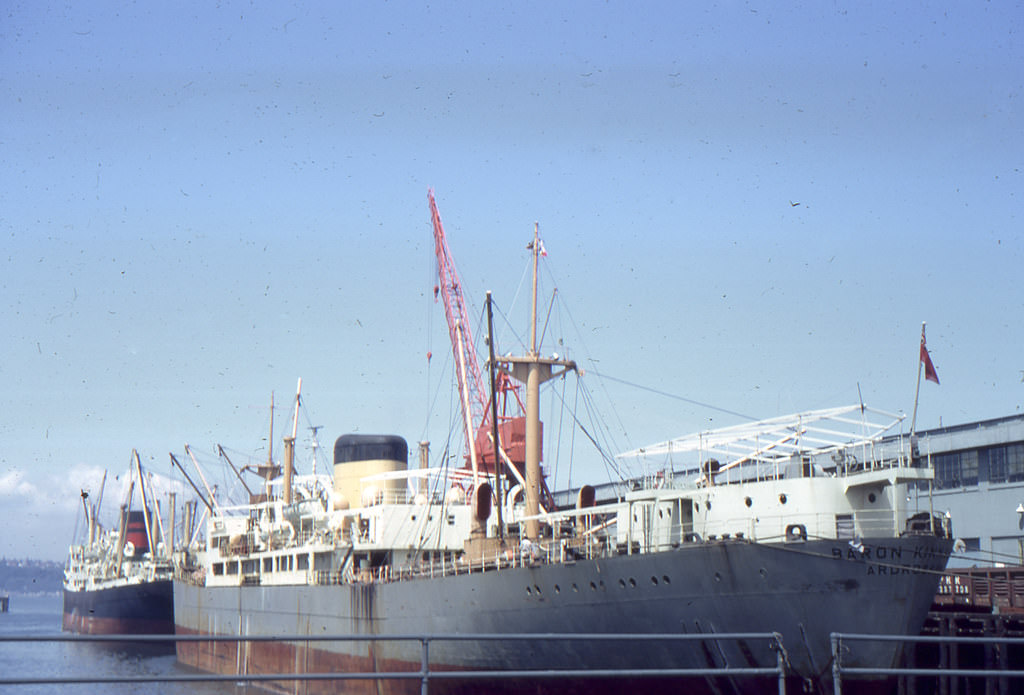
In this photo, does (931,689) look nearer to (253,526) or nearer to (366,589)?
(366,589)

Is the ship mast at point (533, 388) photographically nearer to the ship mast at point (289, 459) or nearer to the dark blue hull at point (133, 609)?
the ship mast at point (289, 459)

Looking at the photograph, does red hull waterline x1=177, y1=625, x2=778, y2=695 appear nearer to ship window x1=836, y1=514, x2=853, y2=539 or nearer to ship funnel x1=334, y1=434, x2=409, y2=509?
ship window x1=836, y1=514, x2=853, y2=539

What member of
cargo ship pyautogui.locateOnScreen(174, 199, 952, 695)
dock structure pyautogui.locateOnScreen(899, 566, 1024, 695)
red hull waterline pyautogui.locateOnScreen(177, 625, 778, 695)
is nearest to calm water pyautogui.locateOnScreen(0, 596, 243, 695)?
red hull waterline pyautogui.locateOnScreen(177, 625, 778, 695)

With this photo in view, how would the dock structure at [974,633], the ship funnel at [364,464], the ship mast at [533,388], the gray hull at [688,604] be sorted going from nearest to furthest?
the gray hull at [688,604] → the dock structure at [974,633] → the ship mast at [533,388] → the ship funnel at [364,464]

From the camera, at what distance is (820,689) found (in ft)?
84.2

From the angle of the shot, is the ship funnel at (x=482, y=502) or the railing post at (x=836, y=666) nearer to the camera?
the railing post at (x=836, y=666)

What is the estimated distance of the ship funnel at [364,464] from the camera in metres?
52.7

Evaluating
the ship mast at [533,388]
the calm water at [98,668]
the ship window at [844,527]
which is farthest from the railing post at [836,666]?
the calm water at [98,668]

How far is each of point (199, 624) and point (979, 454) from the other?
4645 cm

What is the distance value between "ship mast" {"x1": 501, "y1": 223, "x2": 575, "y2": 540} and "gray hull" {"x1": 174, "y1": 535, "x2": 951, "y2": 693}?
5089mm

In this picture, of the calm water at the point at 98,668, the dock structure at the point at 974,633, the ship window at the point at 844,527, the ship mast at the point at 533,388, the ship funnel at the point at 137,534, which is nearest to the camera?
the ship window at the point at 844,527

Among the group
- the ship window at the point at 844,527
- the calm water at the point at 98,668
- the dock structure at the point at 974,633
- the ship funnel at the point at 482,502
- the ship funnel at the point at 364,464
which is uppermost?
the ship funnel at the point at 364,464

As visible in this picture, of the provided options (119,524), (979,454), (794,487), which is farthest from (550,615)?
(119,524)

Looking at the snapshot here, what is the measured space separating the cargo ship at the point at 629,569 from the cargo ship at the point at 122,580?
4126 cm
